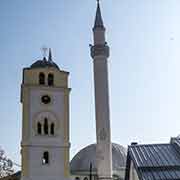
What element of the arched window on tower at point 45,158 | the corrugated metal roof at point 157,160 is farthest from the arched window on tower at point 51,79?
the corrugated metal roof at point 157,160

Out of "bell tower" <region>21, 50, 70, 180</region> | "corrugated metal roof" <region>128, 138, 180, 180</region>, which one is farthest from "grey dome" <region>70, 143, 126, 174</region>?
"corrugated metal roof" <region>128, 138, 180, 180</region>

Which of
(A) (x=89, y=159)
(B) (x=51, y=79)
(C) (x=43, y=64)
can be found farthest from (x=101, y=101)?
(A) (x=89, y=159)

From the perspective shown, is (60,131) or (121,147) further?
(121,147)

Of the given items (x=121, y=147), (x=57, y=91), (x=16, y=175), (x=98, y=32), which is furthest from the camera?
(x=121, y=147)

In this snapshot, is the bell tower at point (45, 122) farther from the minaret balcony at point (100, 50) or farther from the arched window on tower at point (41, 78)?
the minaret balcony at point (100, 50)

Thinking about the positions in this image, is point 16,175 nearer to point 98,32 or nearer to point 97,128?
point 97,128

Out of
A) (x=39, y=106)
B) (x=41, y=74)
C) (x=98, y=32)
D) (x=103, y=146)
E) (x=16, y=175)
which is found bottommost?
(x=16, y=175)

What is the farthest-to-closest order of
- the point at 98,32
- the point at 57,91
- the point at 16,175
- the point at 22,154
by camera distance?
the point at 98,32 < the point at 16,175 < the point at 57,91 < the point at 22,154

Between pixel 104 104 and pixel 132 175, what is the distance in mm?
22598

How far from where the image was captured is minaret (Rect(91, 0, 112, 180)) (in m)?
44.4

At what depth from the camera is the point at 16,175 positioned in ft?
146

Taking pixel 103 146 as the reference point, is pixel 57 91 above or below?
above

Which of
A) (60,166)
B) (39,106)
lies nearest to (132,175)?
(60,166)

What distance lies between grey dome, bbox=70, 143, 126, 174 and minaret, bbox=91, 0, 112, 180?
9772 mm
